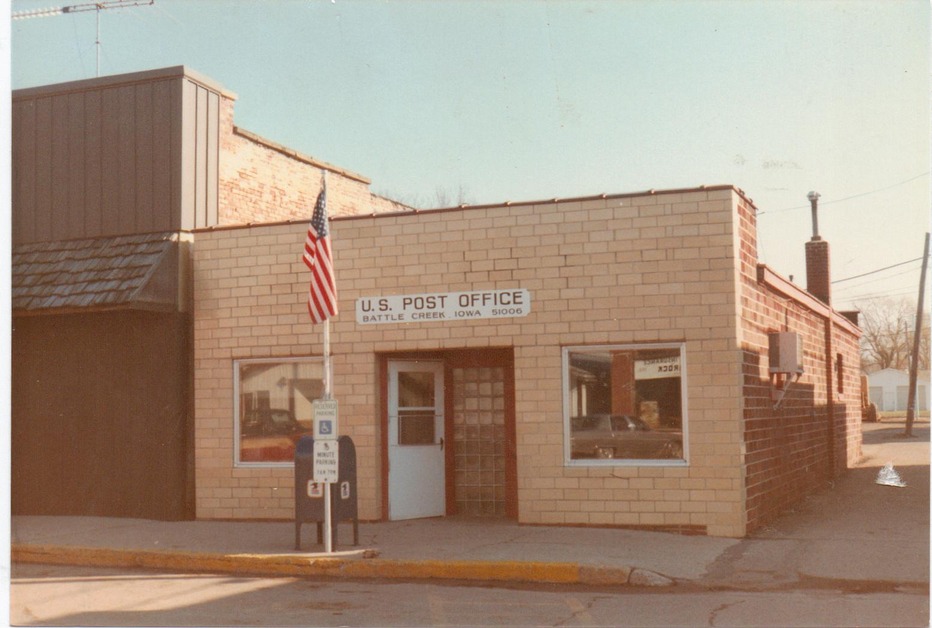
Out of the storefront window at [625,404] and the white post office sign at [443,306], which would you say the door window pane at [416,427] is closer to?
the white post office sign at [443,306]

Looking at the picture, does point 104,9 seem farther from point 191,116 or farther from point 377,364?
point 377,364

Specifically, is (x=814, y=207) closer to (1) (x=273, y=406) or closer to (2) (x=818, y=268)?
(2) (x=818, y=268)

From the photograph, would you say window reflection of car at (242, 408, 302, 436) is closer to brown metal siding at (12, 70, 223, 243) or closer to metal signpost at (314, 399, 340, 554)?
brown metal siding at (12, 70, 223, 243)

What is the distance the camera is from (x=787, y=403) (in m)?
15.6

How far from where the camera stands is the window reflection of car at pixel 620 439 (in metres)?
12.6

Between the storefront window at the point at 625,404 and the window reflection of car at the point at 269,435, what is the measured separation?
3.79 meters

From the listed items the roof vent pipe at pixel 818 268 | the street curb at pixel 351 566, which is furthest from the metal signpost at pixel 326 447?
the roof vent pipe at pixel 818 268

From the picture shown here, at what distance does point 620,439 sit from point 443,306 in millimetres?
2808

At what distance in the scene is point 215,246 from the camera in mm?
14500

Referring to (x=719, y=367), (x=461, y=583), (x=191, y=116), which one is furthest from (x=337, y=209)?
(x=461, y=583)

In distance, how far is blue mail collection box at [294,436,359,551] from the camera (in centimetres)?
1149

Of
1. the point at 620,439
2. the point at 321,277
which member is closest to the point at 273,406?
the point at 321,277

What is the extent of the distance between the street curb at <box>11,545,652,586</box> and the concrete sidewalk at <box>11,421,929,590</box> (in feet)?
0.04

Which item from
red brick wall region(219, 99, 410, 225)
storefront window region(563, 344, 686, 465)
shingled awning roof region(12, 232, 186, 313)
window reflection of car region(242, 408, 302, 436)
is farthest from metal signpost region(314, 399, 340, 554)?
red brick wall region(219, 99, 410, 225)
